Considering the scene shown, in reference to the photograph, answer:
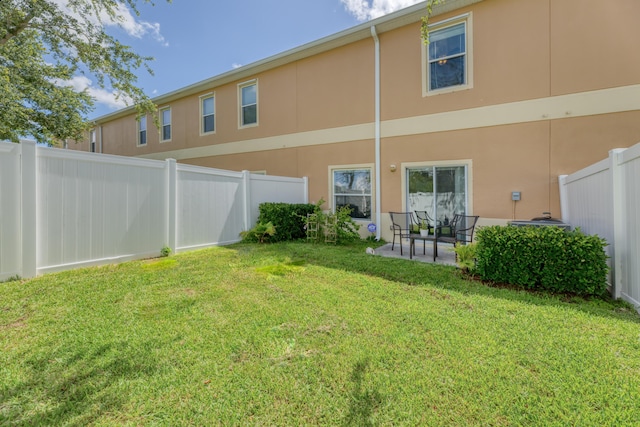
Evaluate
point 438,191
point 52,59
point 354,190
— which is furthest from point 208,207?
point 52,59

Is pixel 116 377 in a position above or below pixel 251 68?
below

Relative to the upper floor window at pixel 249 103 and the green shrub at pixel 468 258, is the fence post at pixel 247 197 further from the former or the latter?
the green shrub at pixel 468 258

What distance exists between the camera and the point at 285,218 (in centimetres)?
859

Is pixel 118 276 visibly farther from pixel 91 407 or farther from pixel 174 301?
pixel 91 407

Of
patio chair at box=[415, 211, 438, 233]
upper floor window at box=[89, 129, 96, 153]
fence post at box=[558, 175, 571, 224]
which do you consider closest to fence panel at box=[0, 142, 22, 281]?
patio chair at box=[415, 211, 438, 233]

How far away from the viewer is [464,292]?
13.9 ft

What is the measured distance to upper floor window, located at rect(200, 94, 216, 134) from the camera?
12244mm

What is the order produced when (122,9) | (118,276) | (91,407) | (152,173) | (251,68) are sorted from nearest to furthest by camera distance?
1. (91,407)
2. (118,276)
3. (152,173)
4. (122,9)
5. (251,68)

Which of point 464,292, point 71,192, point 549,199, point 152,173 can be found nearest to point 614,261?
point 464,292

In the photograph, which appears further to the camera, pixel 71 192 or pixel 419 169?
pixel 419 169

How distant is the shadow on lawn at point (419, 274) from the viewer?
12.2 feet

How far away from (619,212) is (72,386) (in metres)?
6.38

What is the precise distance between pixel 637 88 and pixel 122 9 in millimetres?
12294

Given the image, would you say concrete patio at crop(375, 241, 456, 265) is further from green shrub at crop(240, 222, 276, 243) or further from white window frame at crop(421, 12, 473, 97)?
white window frame at crop(421, 12, 473, 97)
